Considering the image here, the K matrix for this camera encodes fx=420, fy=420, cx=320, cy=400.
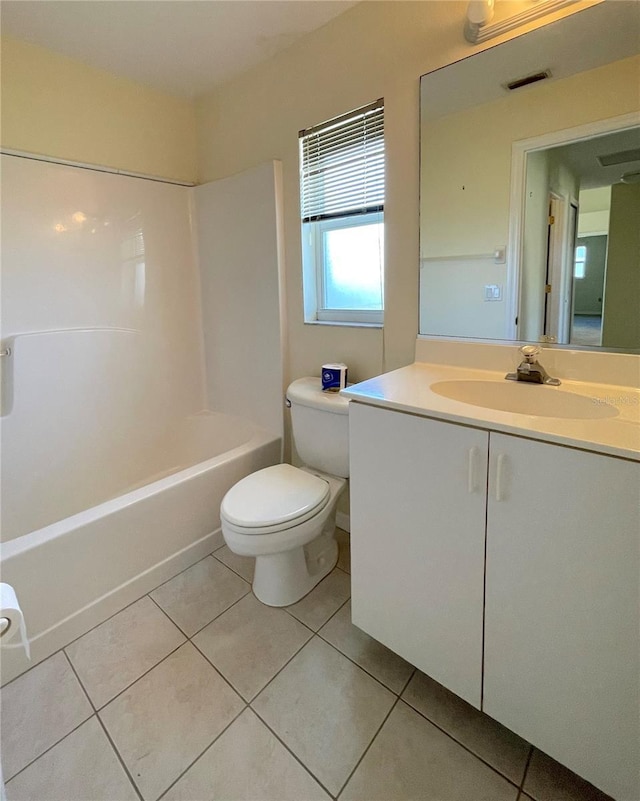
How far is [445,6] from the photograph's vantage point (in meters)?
1.34

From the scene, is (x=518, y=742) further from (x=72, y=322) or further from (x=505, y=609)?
(x=72, y=322)

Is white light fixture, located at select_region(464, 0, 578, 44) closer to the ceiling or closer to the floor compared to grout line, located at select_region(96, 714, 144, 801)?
closer to the ceiling

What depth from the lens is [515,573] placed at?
951mm

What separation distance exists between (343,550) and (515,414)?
4.01 ft

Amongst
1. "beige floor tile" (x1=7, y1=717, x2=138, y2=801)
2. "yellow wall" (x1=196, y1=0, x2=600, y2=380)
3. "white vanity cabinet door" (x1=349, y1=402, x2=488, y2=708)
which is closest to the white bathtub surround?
"yellow wall" (x1=196, y1=0, x2=600, y2=380)

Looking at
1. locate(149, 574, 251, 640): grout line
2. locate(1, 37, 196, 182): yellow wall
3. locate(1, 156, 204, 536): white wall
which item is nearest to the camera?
locate(149, 574, 251, 640): grout line

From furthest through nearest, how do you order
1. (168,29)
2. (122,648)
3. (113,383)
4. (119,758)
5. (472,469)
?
(113,383), (168,29), (122,648), (119,758), (472,469)

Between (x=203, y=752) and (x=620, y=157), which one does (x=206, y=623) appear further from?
(x=620, y=157)

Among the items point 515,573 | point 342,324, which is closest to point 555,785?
point 515,573

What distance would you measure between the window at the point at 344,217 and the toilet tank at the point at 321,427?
411 mm

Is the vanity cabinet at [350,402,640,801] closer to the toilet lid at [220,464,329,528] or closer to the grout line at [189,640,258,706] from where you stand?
the toilet lid at [220,464,329,528]

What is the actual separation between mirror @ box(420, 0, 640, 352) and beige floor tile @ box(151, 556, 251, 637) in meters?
1.31

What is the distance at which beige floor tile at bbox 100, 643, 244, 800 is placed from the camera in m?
1.09

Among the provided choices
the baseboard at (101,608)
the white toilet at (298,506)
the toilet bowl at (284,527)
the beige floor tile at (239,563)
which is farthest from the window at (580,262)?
the baseboard at (101,608)
